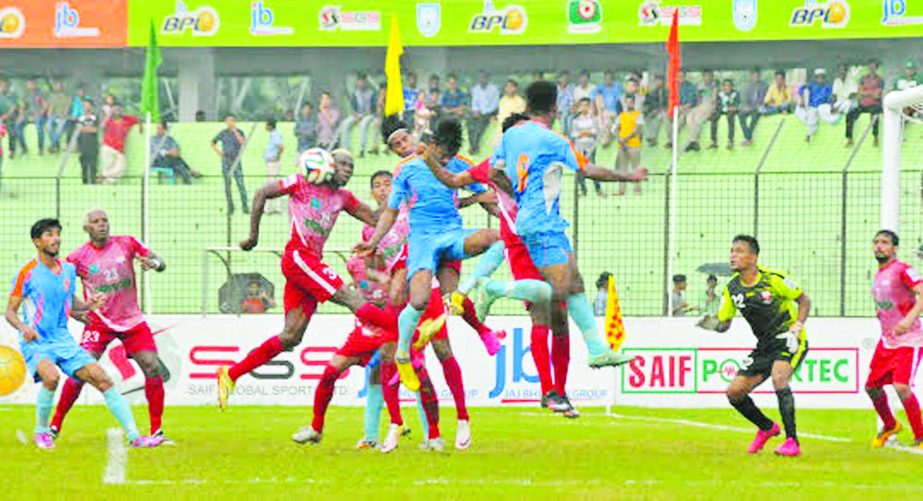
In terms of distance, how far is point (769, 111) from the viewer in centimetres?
3052

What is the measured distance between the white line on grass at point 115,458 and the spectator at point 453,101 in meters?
14.0

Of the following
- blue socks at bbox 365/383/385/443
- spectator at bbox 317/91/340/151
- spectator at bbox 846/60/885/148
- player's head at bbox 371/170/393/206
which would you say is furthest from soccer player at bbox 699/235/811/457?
spectator at bbox 317/91/340/151

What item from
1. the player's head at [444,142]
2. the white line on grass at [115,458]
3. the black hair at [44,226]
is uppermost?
the player's head at [444,142]

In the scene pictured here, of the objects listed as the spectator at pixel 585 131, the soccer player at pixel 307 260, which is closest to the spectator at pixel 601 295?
the spectator at pixel 585 131

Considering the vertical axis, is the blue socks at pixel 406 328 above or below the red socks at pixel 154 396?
above

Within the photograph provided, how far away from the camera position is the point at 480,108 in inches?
1220

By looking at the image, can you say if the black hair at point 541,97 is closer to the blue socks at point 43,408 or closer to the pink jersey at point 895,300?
the pink jersey at point 895,300

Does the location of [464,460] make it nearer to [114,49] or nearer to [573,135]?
[573,135]

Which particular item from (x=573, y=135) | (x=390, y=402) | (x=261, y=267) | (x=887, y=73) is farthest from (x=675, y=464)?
(x=887, y=73)

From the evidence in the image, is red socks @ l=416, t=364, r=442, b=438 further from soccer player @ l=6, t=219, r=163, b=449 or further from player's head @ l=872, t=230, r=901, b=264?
player's head @ l=872, t=230, r=901, b=264

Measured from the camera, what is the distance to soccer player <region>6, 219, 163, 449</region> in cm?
1478

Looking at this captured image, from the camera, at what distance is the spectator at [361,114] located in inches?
1227

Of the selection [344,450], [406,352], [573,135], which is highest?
[573,135]

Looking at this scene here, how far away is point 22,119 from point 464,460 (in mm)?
21528
